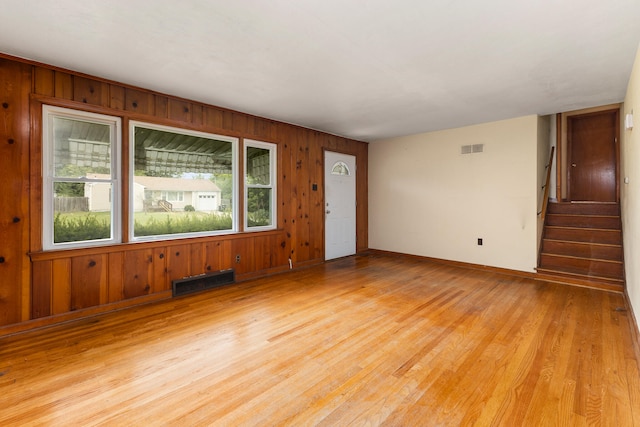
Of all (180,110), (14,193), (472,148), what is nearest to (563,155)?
(472,148)

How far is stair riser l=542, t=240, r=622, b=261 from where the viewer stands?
4.18m

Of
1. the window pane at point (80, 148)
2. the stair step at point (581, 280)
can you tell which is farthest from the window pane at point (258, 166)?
the stair step at point (581, 280)

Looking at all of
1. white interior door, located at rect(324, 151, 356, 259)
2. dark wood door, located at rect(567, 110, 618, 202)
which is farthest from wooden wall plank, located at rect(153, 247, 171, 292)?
dark wood door, located at rect(567, 110, 618, 202)

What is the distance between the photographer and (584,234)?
4.58 metres

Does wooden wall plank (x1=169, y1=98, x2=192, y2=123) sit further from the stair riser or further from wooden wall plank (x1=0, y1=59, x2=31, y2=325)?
the stair riser

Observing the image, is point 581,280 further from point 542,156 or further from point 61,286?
point 61,286

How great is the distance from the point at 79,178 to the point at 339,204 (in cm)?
399

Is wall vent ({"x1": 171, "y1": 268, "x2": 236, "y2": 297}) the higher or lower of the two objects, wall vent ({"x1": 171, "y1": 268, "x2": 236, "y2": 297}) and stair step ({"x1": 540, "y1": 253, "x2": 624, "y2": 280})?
the lower

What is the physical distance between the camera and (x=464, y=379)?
1975 mm

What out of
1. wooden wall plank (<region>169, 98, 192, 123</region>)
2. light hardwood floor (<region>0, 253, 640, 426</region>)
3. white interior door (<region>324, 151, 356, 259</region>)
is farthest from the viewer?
white interior door (<region>324, 151, 356, 259</region>)

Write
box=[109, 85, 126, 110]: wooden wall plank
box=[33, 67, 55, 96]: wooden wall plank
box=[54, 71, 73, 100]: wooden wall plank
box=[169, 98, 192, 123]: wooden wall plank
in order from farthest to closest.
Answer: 1. box=[169, 98, 192, 123]: wooden wall plank
2. box=[109, 85, 126, 110]: wooden wall plank
3. box=[54, 71, 73, 100]: wooden wall plank
4. box=[33, 67, 55, 96]: wooden wall plank

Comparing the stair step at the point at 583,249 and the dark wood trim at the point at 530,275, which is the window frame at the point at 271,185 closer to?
the dark wood trim at the point at 530,275

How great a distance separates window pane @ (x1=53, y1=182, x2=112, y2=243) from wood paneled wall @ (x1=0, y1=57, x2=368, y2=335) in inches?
6.0

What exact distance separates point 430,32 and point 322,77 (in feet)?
3.72
